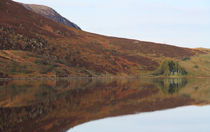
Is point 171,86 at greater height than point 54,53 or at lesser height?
lesser

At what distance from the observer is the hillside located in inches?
2272

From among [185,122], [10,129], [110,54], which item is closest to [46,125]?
[10,129]

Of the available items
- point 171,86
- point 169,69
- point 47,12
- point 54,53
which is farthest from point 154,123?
point 47,12

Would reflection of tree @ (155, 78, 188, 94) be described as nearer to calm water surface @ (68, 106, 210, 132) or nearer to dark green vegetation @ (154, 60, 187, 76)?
calm water surface @ (68, 106, 210, 132)

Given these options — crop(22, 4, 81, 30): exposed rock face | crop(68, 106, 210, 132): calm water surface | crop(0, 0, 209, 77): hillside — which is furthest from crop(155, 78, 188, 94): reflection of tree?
crop(22, 4, 81, 30): exposed rock face

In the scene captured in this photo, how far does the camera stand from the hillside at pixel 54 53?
57.7 metres

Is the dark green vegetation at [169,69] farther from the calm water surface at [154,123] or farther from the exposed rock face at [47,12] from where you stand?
the exposed rock face at [47,12]

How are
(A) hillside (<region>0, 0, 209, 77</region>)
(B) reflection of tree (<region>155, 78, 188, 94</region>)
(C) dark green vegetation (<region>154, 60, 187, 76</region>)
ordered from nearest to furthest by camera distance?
1. (B) reflection of tree (<region>155, 78, 188, 94</region>)
2. (A) hillside (<region>0, 0, 209, 77</region>)
3. (C) dark green vegetation (<region>154, 60, 187, 76</region>)

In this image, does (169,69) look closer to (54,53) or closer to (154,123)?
(54,53)

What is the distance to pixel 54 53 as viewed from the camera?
7244cm

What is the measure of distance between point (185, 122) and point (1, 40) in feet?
197

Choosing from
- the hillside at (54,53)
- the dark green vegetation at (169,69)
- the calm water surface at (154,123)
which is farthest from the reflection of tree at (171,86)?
the dark green vegetation at (169,69)

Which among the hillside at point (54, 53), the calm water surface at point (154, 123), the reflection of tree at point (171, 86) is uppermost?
the hillside at point (54, 53)

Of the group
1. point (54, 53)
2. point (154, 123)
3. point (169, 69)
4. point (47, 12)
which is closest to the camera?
point (154, 123)
